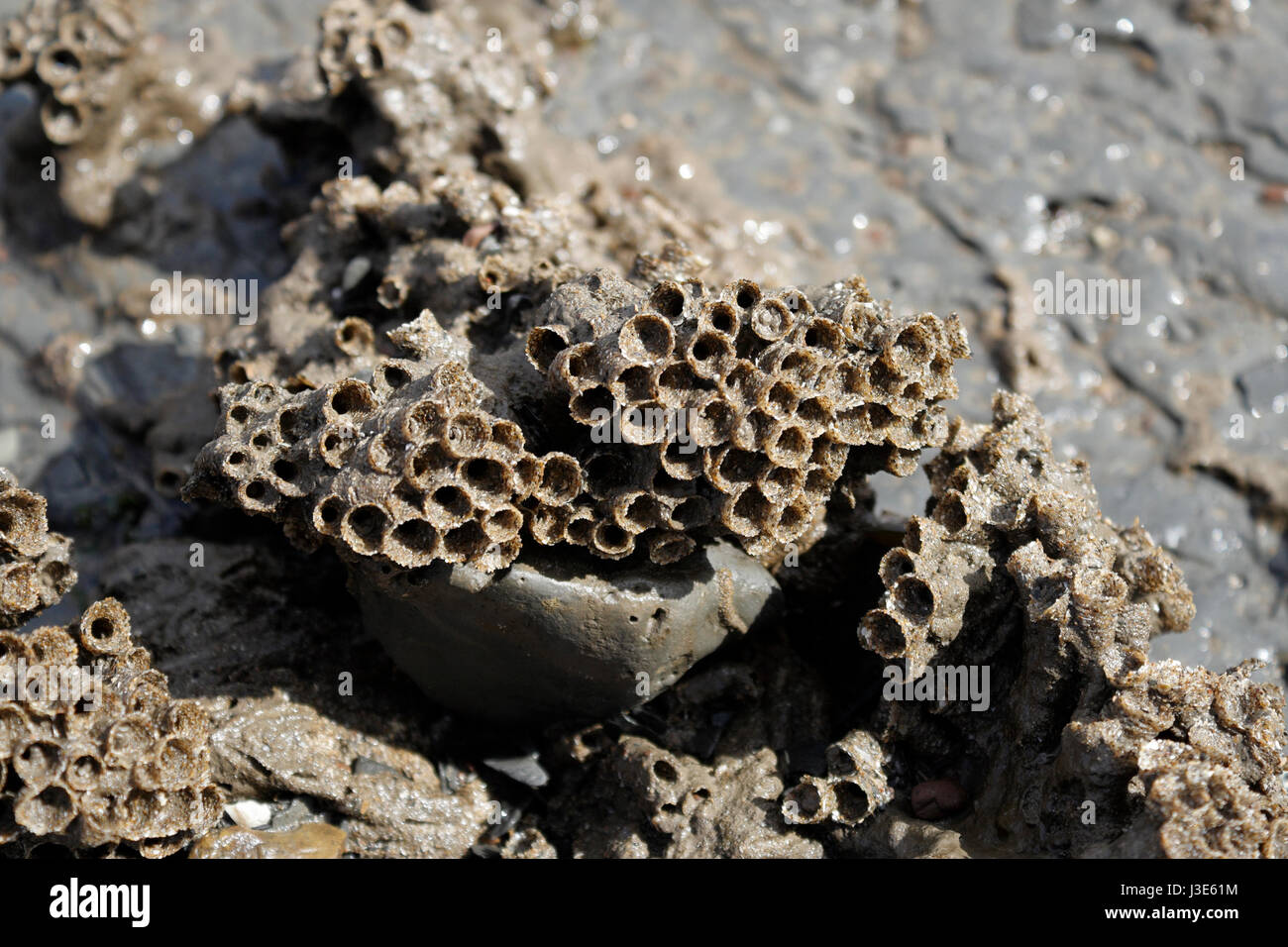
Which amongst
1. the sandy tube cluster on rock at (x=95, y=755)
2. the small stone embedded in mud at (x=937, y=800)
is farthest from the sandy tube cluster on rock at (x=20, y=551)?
the small stone embedded in mud at (x=937, y=800)

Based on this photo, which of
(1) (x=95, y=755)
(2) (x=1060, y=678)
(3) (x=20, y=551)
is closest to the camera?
(1) (x=95, y=755)

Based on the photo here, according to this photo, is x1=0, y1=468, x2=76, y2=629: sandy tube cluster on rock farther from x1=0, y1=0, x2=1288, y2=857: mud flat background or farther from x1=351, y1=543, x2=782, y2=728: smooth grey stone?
x1=351, y1=543, x2=782, y2=728: smooth grey stone

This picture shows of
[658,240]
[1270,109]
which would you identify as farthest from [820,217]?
[1270,109]

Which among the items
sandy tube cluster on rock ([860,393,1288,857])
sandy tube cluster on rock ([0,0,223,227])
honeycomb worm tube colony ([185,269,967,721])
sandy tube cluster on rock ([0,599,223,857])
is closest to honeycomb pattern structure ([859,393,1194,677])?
sandy tube cluster on rock ([860,393,1288,857])

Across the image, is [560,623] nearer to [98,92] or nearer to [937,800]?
[937,800]

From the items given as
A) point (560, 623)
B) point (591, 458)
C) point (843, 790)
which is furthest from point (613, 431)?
point (843, 790)
